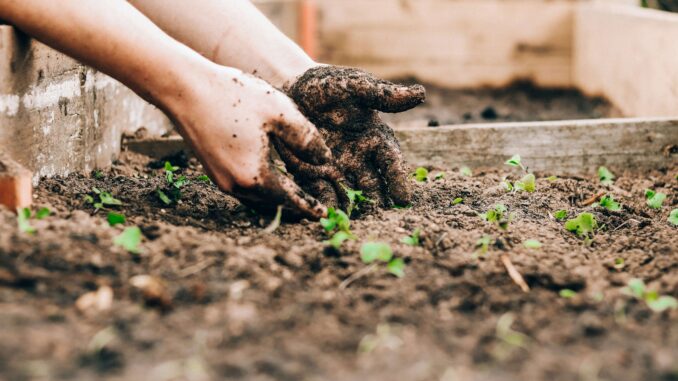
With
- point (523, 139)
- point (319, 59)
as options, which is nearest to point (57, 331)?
point (523, 139)

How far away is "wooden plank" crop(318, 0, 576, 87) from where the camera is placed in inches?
190

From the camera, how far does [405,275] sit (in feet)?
4.76

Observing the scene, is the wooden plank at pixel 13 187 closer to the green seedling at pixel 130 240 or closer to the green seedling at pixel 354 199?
the green seedling at pixel 130 240

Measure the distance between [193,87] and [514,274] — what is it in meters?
0.86

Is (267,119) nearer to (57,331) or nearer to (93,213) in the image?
(93,213)

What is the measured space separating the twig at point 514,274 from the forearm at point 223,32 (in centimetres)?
94

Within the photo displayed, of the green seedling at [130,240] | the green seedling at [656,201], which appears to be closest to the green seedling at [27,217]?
the green seedling at [130,240]

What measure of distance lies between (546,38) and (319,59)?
1.51 meters

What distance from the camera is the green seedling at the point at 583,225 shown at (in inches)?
73.6

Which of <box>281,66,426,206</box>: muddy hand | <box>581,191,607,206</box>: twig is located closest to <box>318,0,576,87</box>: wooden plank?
<box>581,191,607,206</box>: twig

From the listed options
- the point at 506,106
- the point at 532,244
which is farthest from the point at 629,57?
the point at 532,244

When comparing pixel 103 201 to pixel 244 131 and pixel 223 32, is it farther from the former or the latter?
pixel 223 32

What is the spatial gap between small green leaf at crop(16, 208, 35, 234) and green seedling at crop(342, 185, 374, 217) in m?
0.78

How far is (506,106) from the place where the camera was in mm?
4375
